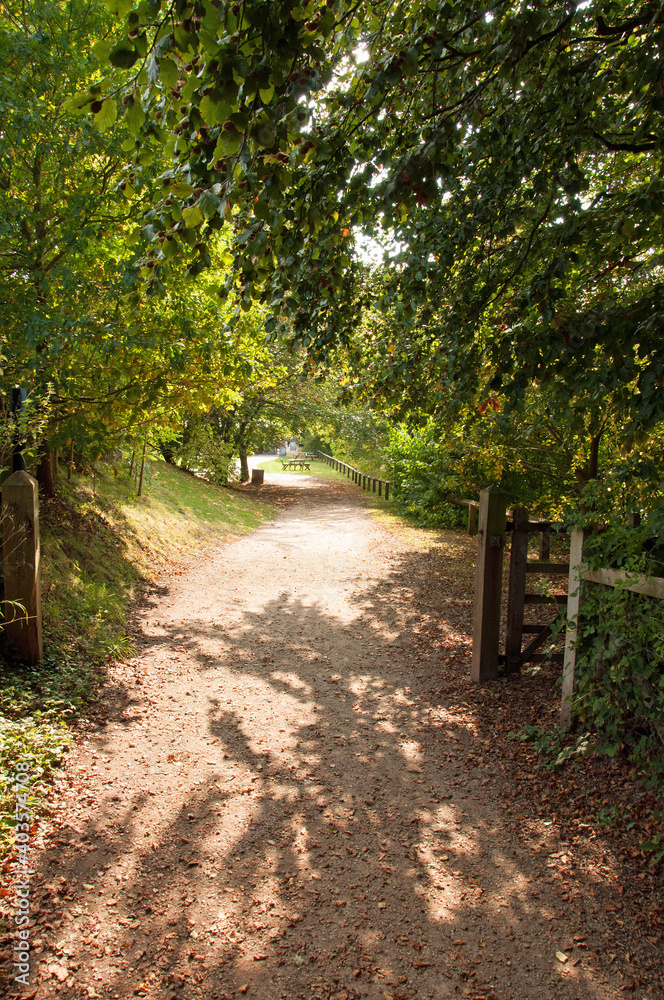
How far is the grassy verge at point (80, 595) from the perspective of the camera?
4.35 metres

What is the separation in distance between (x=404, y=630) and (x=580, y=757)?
12.6 feet

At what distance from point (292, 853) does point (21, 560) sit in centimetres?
320

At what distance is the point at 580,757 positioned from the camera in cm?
452

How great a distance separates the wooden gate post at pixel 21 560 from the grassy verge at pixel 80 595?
198 millimetres

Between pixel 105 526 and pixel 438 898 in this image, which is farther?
pixel 105 526

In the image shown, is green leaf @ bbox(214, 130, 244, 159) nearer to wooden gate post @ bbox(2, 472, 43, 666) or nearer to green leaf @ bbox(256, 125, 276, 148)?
green leaf @ bbox(256, 125, 276, 148)

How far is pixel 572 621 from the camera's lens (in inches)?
179

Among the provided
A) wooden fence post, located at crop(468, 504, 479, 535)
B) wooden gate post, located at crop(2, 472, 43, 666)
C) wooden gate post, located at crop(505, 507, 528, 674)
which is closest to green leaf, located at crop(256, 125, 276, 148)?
wooden gate post, located at crop(2, 472, 43, 666)

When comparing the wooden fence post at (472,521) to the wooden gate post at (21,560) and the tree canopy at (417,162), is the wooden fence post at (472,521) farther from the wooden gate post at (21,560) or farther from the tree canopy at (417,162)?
the wooden gate post at (21,560)

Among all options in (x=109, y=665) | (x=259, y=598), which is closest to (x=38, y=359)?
(x=109, y=665)

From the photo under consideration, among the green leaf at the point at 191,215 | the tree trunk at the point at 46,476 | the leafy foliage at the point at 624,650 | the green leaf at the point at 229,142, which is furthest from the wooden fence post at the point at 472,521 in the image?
the green leaf at the point at 229,142

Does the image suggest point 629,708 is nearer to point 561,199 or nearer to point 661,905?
point 661,905

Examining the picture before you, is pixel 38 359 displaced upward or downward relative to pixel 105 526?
upward

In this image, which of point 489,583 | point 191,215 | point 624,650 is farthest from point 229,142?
point 489,583
